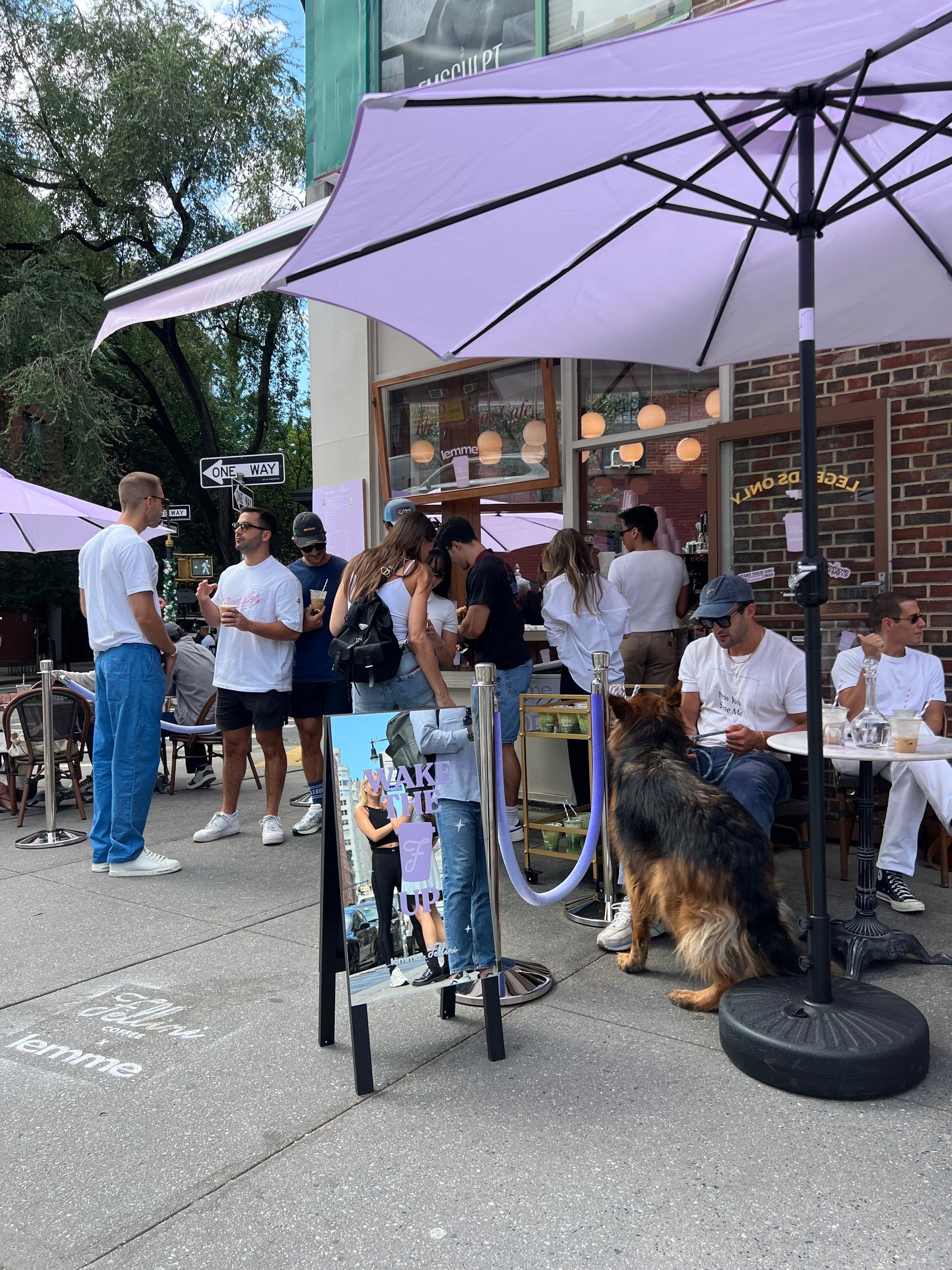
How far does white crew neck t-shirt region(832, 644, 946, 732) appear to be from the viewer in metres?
4.84

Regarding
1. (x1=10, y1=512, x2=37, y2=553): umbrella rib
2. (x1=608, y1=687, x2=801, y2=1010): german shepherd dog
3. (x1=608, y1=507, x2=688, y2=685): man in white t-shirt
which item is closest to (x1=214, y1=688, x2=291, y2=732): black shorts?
(x1=608, y1=507, x2=688, y2=685): man in white t-shirt

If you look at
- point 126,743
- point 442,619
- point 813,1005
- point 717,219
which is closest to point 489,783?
point 813,1005

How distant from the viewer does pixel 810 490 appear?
316 centimetres

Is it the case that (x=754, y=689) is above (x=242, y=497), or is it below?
below

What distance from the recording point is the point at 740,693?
15.7ft

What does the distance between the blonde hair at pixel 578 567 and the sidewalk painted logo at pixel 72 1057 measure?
3.38 metres

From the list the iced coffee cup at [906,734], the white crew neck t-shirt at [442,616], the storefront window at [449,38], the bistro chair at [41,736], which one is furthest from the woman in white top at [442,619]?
the storefront window at [449,38]

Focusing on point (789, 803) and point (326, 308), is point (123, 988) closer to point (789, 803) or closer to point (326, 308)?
point (789, 803)

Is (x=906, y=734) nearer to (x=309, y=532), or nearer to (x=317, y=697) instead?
(x=317, y=697)

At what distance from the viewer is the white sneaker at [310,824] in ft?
22.0

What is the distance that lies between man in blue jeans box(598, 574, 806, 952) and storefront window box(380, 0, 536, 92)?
17.6ft

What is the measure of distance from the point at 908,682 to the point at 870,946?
4.61 ft

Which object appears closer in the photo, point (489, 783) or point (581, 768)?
point (489, 783)

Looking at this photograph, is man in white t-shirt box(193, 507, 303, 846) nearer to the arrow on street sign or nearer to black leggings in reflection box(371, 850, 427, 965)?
the arrow on street sign
